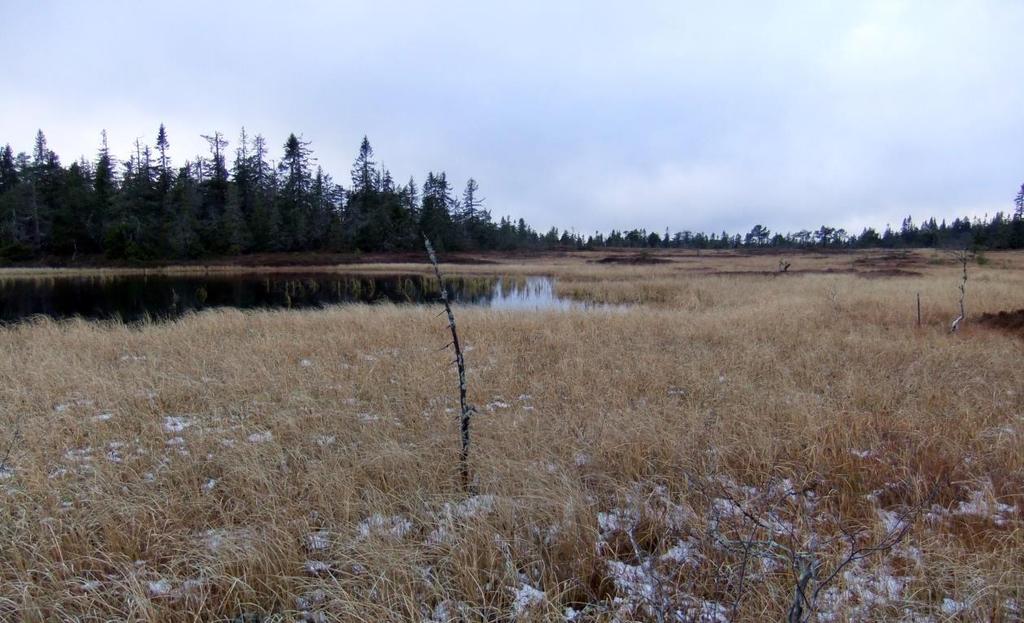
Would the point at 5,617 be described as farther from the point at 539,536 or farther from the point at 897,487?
the point at 897,487

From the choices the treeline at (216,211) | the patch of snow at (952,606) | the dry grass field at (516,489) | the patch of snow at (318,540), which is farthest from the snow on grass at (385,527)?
the treeline at (216,211)

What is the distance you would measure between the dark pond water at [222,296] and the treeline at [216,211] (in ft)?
40.5

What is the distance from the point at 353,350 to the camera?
934 centimetres

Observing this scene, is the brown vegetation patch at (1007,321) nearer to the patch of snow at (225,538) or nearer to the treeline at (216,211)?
the patch of snow at (225,538)

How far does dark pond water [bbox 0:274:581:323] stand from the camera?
20125 mm

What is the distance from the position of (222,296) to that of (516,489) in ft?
93.1

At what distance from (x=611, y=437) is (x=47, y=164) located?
82106 mm

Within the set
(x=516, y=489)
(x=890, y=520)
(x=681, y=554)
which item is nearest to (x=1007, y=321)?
(x=890, y=520)

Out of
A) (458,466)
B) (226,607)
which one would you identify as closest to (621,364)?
(458,466)

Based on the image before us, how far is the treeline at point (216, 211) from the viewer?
51.3 m

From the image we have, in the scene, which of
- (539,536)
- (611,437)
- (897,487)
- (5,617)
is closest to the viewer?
(5,617)

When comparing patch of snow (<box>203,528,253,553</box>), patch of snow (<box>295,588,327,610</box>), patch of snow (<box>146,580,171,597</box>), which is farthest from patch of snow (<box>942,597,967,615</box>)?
patch of snow (<box>146,580,171,597</box>)

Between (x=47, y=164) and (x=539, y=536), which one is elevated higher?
(x=47, y=164)

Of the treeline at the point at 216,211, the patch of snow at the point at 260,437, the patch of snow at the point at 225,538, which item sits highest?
the treeline at the point at 216,211
